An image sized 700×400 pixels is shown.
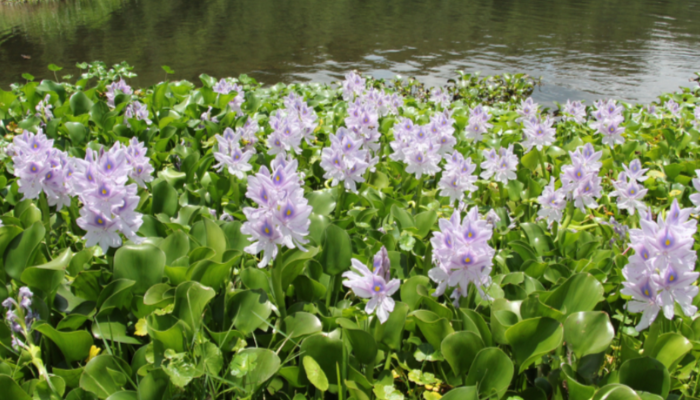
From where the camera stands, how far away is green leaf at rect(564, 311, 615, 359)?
1.83m

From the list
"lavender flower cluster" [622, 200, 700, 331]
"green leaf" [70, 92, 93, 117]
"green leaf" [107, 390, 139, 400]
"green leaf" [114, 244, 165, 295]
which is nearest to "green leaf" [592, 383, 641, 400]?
"lavender flower cluster" [622, 200, 700, 331]

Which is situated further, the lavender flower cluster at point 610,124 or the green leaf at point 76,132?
the lavender flower cluster at point 610,124

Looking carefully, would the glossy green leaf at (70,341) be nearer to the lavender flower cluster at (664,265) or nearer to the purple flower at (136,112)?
the lavender flower cluster at (664,265)

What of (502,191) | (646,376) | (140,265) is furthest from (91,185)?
(502,191)

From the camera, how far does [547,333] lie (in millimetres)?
1812

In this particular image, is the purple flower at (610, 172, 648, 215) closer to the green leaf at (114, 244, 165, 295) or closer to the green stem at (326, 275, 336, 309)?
the green stem at (326, 275, 336, 309)

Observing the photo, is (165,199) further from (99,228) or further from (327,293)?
(327,293)

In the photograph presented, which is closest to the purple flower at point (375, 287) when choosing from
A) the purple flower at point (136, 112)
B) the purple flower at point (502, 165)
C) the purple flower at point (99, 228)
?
the purple flower at point (99, 228)

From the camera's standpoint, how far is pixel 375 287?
69.0 inches

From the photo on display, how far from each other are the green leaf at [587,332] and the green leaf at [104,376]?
1.69m

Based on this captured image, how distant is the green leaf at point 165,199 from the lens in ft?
9.47

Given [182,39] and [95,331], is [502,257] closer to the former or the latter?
[95,331]

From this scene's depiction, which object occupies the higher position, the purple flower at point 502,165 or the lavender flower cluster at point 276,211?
the lavender flower cluster at point 276,211

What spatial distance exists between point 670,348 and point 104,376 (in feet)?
7.00
